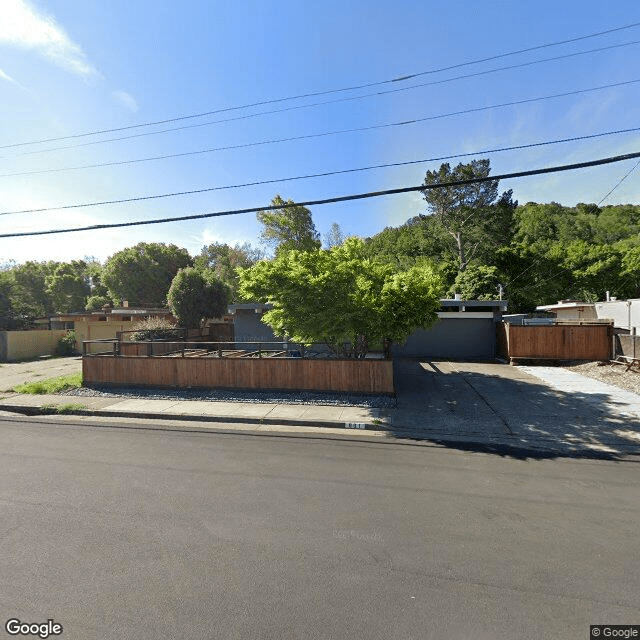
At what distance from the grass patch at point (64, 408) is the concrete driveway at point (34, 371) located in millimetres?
4166

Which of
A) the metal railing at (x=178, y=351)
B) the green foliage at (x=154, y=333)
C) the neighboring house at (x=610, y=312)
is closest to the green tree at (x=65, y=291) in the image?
the green foliage at (x=154, y=333)

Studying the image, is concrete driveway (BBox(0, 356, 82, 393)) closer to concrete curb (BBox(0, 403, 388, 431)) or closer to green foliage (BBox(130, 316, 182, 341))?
green foliage (BBox(130, 316, 182, 341))

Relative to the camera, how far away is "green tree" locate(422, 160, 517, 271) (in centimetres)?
3744

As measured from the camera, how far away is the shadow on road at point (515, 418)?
716cm

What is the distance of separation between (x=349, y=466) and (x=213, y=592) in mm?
3367

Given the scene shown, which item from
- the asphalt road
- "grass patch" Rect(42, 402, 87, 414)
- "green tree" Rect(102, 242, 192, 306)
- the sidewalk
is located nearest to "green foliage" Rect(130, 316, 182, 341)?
the sidewalk

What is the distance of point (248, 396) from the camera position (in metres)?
11.2

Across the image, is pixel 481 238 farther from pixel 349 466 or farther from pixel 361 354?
pixel 349 466

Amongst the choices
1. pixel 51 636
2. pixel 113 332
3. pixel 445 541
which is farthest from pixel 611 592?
pixel 113 332

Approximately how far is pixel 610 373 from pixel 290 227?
29787 millimetres

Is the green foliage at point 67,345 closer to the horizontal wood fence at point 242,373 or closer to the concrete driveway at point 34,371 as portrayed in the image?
the concrete driveway at point 34,371

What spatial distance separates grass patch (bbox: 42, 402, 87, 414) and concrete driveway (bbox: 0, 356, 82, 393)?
13.7ft

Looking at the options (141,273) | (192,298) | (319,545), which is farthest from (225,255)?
(319,545)

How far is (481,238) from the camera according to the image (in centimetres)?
3775
